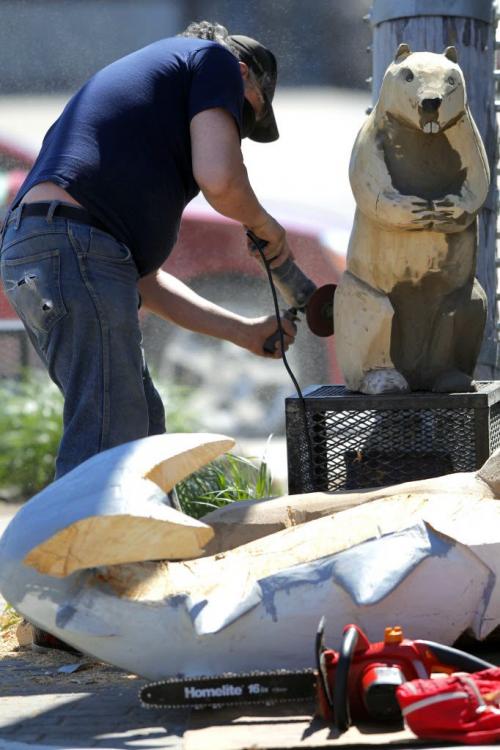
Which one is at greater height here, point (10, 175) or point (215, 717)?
point (10, 175)

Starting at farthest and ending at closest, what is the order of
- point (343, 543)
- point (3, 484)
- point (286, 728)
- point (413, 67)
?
point (3, 484), point (413, 67), point (343, 543), point (286, 728)

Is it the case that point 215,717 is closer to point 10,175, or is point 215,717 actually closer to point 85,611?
point 85,611

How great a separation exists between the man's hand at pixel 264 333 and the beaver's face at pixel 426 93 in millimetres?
751

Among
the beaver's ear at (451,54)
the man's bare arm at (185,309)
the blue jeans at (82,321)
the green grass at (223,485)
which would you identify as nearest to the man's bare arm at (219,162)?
the blue jeans at (82,321)

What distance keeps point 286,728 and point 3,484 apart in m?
4.11

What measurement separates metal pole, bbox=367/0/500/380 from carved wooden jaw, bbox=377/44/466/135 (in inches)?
28.5

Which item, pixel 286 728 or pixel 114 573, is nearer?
pixel 286 728

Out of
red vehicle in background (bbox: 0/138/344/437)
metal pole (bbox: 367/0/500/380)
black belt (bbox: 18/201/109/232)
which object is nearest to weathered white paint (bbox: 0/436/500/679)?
black belt (bbox: 18/201/109/232)

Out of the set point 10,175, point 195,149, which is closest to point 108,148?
point 195,149

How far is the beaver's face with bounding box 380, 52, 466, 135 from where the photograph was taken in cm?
373

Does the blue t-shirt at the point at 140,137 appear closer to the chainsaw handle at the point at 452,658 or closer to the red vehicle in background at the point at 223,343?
the chainsaw handle at the point at 452,658

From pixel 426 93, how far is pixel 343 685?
1.98m

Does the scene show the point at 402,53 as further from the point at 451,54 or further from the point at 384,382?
the point at 384,382

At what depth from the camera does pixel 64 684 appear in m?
3.19
